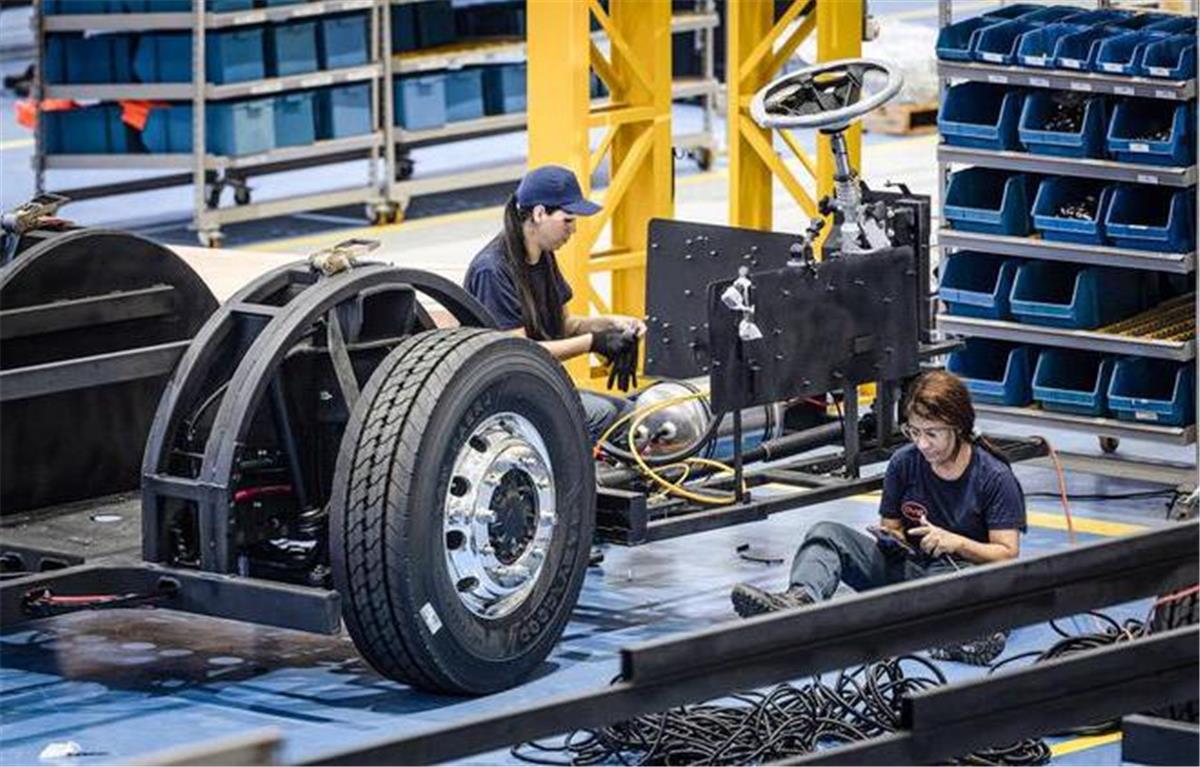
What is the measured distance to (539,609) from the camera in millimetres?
9688

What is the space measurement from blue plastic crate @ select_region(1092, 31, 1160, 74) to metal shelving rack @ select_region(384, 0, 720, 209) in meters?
7.52

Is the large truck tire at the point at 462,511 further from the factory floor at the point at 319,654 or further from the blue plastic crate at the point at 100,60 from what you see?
the blue plastic crate at the point at 100,60

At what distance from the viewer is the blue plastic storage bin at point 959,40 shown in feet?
40.5

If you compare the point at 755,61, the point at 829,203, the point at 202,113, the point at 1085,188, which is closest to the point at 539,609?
the point at 829,203

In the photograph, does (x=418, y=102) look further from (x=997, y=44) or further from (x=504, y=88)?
(x=997, y=44)

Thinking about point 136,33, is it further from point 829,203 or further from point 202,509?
point 202,509

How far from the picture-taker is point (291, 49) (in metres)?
18.4

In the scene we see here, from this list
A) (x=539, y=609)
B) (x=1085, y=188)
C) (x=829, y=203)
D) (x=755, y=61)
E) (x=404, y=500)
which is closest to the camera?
(x=404, y=500)

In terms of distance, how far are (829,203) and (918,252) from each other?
0.45m

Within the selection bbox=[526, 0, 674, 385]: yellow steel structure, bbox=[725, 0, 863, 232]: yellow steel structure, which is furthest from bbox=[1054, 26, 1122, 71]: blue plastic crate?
bbox=[526, 0, 674, 385]: yellow steel structure

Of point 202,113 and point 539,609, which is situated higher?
point 202,113

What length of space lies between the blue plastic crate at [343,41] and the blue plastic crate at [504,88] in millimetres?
1226

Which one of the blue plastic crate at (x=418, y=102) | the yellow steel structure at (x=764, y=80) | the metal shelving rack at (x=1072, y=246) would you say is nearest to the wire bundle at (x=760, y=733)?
the metal shelving rack at (x=1072, y=246)

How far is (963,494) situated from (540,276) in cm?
201
